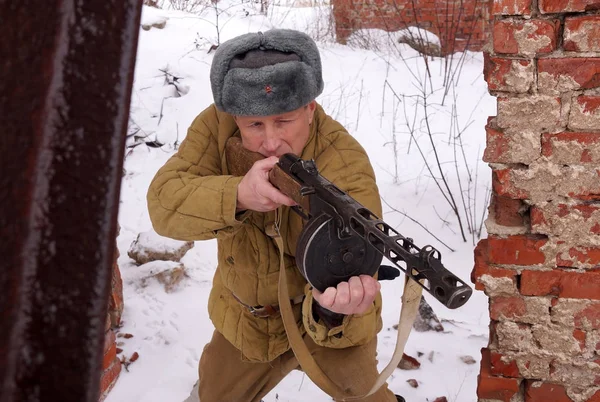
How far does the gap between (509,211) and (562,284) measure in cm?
28

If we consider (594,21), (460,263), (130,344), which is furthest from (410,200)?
(594,21)

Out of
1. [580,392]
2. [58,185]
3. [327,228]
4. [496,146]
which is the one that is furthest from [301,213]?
[58,185]

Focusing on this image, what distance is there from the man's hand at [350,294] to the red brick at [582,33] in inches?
34.6

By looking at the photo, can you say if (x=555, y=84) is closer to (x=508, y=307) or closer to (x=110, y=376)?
(x=508, y=307)

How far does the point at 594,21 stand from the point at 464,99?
4381mm

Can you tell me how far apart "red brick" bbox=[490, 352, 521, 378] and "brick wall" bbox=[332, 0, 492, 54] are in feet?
16.5

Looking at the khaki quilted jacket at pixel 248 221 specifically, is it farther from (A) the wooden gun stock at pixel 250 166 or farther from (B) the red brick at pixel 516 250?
(B) the red brick at pixel 516 250

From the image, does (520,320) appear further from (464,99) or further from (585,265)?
(464,99)

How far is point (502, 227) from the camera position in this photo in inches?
85.4

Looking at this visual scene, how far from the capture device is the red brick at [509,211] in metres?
2.15

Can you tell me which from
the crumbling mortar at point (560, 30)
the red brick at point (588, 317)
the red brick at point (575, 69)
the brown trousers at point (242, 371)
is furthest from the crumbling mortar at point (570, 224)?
the brown trousers at point (242, 371)

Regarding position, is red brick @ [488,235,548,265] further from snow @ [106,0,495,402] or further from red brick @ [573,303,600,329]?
snow @ [106,0,495,402]

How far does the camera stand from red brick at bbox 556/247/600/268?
6.86ft

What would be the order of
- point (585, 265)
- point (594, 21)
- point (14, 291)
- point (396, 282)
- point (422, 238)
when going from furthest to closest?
1. point (422, 238)
2. point (396, 282)
3. point (585, 265)
4. point (594, 21)
5. point (14, 291)
